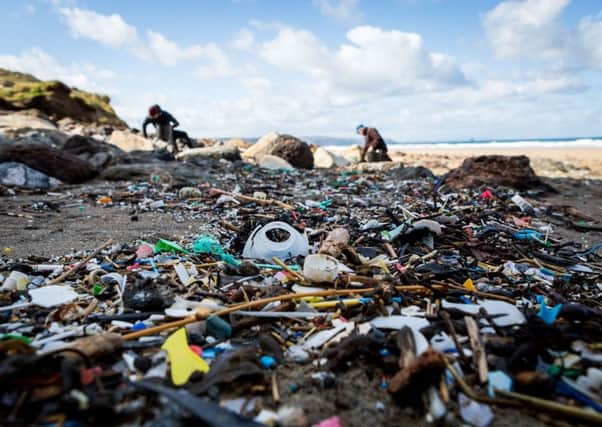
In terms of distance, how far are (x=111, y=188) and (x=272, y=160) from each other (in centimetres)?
510

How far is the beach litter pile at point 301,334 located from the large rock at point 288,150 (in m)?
9.04

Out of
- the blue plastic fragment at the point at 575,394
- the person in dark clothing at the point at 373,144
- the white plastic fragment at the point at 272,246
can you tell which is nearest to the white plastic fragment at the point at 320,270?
the white plastic fragment at the point at 272,246

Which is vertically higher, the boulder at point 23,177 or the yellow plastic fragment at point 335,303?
the boulder at point 23,177

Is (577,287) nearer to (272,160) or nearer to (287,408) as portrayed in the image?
(287,408)

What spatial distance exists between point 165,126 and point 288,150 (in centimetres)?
459

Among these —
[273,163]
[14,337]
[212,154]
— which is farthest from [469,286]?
[212,154]

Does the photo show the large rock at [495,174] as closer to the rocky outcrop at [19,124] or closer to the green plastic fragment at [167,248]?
the green plastic fragment at [167,248]

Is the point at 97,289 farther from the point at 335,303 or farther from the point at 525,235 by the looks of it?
the point at 525,235

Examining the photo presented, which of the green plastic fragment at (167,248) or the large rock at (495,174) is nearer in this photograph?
the green plastic fragment at (167,248)

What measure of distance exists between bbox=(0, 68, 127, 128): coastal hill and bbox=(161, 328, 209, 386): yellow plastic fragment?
2446 cm

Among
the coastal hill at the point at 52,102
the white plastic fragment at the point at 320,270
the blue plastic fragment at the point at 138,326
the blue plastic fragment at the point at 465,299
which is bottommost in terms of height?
the blue plastic fragment at the point at 465,299

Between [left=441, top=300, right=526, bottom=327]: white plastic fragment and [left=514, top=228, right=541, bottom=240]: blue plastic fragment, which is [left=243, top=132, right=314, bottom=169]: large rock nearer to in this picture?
[left=514, top=228, right=541, bottom=240]: blue plastic fragment

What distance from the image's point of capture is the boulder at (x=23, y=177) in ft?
20.2

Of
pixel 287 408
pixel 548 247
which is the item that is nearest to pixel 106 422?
pixel 287 408
